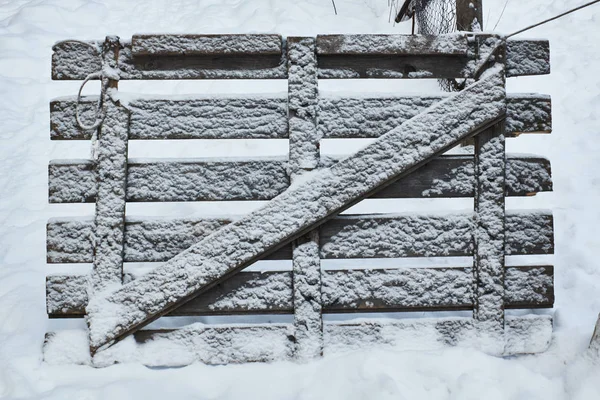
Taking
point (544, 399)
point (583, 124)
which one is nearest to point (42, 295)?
point (544, 399)

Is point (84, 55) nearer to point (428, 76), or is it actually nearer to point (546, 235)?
point (428, 76)

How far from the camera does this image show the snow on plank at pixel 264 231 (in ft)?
6.69

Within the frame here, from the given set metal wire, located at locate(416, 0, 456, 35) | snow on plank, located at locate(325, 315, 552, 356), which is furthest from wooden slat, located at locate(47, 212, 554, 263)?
metal wire, located at locate(416, 0, 456, 35)

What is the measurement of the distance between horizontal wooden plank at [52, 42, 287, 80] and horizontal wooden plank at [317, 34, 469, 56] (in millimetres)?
221

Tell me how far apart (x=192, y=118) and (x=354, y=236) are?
0.89 m

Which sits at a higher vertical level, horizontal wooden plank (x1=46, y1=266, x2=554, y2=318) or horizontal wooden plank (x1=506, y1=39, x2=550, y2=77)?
horizontal wooden plank (x1=506, y1=39, x2=550, y2=77)

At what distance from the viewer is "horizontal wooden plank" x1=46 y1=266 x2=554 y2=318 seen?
6.88 feet

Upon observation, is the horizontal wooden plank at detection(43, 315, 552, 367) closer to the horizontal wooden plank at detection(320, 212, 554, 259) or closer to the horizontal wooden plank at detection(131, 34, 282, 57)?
the horizontal wooden plank at detection(320, 212, 554, 259)

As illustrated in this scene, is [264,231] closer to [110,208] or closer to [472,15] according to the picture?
[110,208]

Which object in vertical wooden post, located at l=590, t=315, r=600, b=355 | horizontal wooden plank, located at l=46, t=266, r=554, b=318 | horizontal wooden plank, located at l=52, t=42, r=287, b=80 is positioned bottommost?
vertical wooden post, located at l=590, t=315, r=600, b=355

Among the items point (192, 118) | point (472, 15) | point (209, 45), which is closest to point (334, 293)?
point (192, 118)

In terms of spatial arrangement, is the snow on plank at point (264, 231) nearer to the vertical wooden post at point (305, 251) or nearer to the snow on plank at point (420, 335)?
the vertical wooden post at point (305, 251)

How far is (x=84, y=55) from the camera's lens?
212 centimetres

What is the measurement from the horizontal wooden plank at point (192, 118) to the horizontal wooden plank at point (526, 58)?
3.40ft
